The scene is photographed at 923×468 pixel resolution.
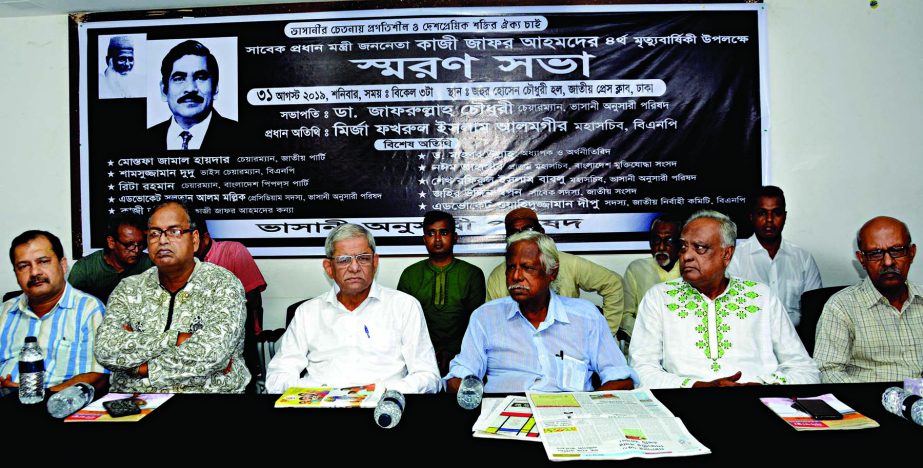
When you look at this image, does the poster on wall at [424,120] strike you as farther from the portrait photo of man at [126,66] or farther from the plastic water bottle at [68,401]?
the plastic water bottle at [68,401]

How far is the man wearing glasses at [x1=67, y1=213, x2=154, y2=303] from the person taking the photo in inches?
149

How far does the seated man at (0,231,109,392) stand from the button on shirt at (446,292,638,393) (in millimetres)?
1550

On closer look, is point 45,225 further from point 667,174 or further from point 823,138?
point 823,138

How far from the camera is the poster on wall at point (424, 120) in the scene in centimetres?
414

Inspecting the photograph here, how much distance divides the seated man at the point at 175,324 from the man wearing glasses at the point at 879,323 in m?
2.43

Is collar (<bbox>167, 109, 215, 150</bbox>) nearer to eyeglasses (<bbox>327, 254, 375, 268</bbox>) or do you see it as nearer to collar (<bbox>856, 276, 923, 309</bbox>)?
eyeglasses (<bbox>327, 254, 375, 268</bbox>)

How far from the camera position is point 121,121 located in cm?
433

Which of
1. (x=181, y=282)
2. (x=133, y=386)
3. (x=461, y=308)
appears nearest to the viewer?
(x=133, y=386)

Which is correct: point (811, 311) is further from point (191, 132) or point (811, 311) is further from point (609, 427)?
point (191, 132)

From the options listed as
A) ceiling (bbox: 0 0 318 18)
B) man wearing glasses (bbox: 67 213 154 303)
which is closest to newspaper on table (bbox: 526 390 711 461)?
man wearing glasses (bbox: 67 213 154 303)

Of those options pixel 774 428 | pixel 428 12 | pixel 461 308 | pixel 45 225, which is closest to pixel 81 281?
pixel 45 225

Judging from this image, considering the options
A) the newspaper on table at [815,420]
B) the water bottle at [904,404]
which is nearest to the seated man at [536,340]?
the newspaper on table at [815,420]

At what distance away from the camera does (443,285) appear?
12.1 feet

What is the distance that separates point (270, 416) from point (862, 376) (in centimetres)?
240
